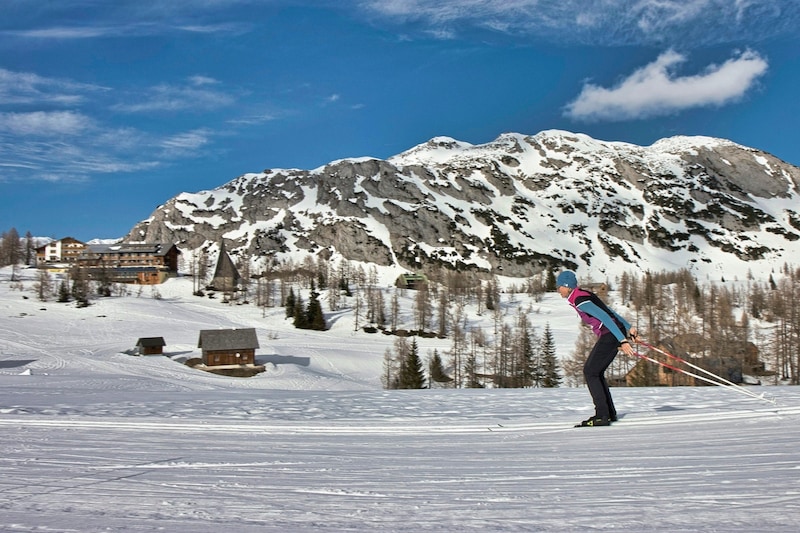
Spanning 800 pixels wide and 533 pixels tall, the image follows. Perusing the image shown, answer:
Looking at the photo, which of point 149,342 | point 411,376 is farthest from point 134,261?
point 411,376

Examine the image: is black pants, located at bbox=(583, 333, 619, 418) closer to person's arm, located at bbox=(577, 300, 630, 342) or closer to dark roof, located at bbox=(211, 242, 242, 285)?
person's arm, located at bbox=(577, 300, 630, 342)

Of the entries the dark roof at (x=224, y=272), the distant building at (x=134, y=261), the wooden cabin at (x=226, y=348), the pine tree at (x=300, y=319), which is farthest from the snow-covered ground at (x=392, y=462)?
the distant building at (x=134, y=261)

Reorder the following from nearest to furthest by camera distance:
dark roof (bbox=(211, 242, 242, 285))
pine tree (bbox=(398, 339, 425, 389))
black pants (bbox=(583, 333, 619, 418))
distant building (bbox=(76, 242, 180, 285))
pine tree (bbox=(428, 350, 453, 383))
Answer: black pants (bbox=(583, 333, 619, 418)) → pine tree (bbox=(398, 339, 425, 389)) → pine tree (bbox=(428, 350, 453, 383)) → dark roof (bbox=(211, 242, 242, 285)) → distant building (bbox=(76, 242, 180, 285))

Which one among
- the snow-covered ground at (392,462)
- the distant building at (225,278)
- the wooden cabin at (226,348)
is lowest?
the wooden cabin at (226,348)

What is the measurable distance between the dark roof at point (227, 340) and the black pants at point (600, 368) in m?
61.5

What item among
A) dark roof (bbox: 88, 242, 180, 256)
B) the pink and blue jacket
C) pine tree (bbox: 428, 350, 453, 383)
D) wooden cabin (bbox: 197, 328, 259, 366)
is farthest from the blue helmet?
dark roof (bbox: 88, 242, 180, 256)

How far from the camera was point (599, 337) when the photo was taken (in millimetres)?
8602

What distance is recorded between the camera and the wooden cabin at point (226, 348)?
65.5m

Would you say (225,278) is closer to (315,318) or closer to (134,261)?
(134,261)

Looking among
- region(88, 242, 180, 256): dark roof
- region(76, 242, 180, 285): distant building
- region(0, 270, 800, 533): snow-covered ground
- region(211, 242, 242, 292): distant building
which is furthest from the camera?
region(88, 242, 180, 256): dark roof

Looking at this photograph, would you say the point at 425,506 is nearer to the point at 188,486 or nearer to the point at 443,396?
the point at 188,486

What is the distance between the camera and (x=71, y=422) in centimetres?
793

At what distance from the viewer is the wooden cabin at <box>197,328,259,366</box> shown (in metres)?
65.5

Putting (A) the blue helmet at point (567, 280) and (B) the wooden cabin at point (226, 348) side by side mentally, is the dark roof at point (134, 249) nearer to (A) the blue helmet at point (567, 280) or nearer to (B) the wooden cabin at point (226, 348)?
(B) the wooden cabin at point (226, 348)
